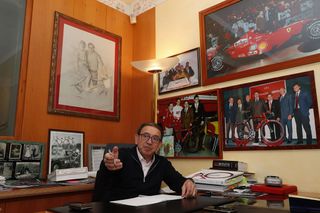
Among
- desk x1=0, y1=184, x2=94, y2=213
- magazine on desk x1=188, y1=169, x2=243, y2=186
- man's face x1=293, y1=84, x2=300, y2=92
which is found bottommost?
desk x1=0, y1=184, x2=94, y2=213

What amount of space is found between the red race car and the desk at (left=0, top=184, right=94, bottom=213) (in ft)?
4.43

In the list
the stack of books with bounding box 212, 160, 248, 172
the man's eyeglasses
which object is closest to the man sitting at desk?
the man's eyeglasses

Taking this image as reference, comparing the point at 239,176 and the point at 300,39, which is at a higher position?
the point at 300,39

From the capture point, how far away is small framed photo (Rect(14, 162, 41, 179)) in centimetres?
186

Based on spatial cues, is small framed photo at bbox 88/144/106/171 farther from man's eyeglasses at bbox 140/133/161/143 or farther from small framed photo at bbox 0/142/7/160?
man's eyeglasses at bbox 140/133/161/143

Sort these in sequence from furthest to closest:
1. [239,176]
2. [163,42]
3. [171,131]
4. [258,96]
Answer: [163,42] → [171,131] → [258,96] → [239,176]

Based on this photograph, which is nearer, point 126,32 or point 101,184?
point 101,184

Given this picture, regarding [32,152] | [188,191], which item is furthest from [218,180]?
[32,152]

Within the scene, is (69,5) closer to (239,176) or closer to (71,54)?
(71,54)

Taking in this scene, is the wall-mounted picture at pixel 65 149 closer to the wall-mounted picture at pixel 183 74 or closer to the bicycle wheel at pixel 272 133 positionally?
the wall-mounted picture at pixel 183 74

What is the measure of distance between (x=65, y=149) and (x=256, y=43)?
170 cm

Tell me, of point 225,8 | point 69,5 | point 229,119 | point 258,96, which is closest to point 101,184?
point 229,119

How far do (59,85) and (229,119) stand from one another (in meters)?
1.43

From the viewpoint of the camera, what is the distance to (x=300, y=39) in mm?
1671
